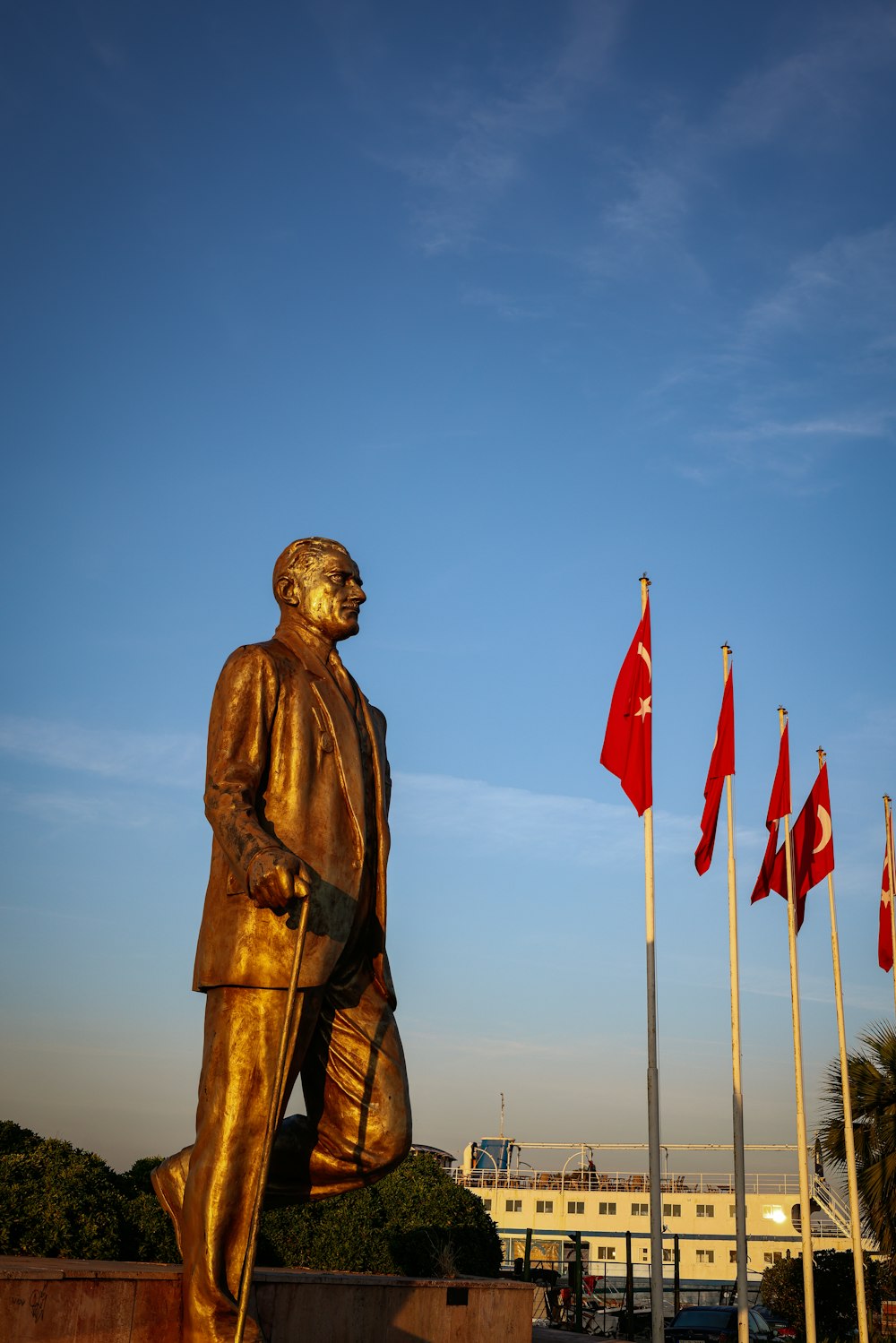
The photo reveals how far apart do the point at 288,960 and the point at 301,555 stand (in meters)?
1.77

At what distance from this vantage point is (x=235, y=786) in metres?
4.61

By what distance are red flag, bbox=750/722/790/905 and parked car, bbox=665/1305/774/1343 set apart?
783 centimetres

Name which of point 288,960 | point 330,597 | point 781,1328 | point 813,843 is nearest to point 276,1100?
point 288,960

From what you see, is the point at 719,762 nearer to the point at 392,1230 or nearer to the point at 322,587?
the point at 392,1230

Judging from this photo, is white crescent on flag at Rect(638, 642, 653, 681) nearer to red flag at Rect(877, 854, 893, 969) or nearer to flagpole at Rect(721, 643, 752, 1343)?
flagpole at Rect(721, 643, 752, 1343)

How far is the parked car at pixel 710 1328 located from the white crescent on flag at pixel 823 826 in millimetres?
8149

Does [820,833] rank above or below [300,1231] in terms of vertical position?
above

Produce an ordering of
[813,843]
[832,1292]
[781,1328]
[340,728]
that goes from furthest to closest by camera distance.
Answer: [781,1328] < [832,1292] < [813,843] < [340,728]

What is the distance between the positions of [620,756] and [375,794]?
8.92m

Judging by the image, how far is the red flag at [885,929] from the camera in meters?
20.3

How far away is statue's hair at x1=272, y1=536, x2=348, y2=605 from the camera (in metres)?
5.37

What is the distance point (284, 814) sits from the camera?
15.5 ft

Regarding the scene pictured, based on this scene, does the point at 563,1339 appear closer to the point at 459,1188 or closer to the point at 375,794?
the point at 375,794

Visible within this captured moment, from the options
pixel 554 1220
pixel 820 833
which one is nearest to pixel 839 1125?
pixel 820 833
